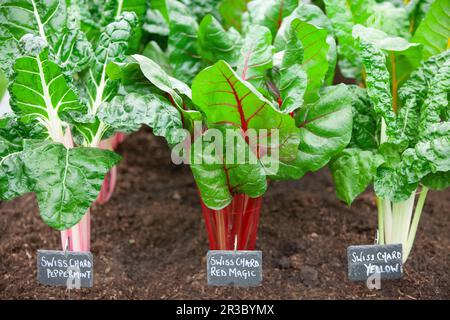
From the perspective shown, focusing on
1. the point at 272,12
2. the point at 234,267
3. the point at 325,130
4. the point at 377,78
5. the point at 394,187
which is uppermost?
the point at 272,12

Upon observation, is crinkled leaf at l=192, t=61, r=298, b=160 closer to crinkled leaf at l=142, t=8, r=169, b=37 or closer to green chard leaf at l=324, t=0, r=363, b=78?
green chard leaf at l=324, t=0, r=363, b=78

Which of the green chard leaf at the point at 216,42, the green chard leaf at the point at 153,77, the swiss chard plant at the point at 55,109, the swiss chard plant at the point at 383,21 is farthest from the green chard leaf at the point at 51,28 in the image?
the swiss chard plant at the point at 383,21

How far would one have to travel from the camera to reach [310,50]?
4.24 feet

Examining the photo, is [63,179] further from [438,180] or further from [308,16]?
[438,180]

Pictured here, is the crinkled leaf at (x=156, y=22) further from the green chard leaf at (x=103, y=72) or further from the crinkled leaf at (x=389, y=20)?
the crinkled leaf at (x=389, y=20)

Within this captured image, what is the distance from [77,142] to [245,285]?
52cm

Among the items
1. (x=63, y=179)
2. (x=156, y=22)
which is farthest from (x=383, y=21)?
(x=63, y=179)

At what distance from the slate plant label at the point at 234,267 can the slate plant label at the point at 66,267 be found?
0.91 ft

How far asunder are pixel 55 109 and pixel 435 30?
37.3 inches

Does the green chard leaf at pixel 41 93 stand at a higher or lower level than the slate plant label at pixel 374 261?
higher

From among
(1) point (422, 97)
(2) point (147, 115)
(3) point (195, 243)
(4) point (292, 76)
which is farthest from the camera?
(3) point (195, 243)

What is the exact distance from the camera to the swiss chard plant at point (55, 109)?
1161 mm

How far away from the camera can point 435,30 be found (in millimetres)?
1385
